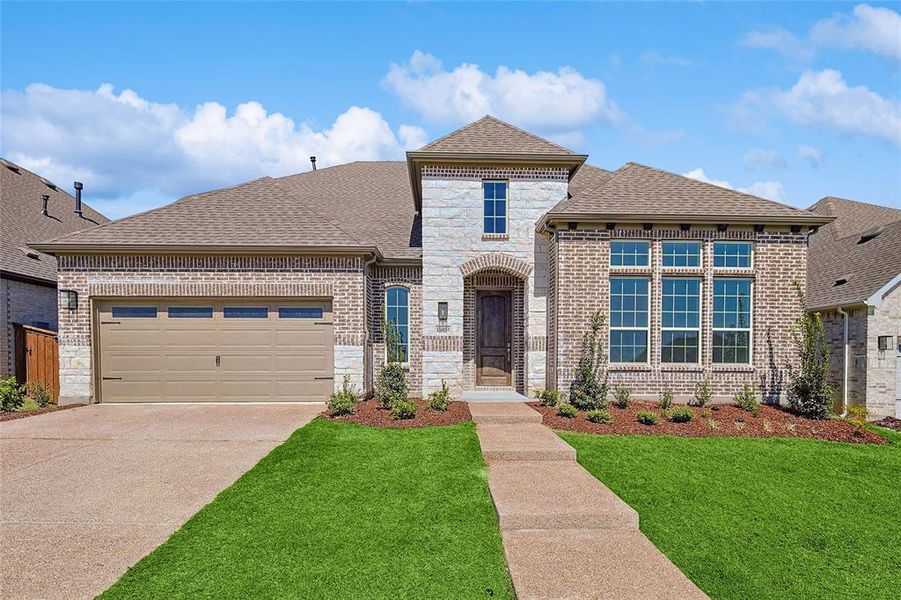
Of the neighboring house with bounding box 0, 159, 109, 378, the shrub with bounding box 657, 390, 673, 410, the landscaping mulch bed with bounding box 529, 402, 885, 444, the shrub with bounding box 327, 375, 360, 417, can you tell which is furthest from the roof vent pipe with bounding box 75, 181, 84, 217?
the shrub with bounding box 657, 390, 673, 410

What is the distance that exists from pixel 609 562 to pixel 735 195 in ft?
33.6

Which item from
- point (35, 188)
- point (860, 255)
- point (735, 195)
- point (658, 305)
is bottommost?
point (658, 305)

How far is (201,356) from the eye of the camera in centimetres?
1137

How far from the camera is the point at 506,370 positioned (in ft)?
41.0

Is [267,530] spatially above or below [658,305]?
below

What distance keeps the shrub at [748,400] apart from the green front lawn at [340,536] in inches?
261

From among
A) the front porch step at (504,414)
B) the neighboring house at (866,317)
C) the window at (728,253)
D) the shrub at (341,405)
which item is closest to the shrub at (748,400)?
the neighboring house at (866,317)

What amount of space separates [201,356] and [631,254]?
10.4 m

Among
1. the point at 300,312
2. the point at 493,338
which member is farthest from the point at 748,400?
the point at 300,312

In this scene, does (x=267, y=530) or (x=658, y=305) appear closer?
(x=267, y=530)

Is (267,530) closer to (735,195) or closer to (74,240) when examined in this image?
(74,240)

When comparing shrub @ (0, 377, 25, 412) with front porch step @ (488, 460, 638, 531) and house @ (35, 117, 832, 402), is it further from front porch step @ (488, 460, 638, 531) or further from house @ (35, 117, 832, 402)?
front porch step @ (488, 460, 638, 531)

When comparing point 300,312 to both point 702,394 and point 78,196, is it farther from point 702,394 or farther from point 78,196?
point 78,196

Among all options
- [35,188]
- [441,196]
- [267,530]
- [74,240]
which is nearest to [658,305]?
[441,196]
